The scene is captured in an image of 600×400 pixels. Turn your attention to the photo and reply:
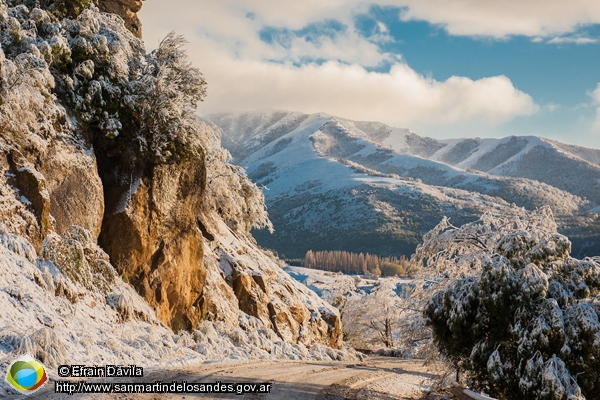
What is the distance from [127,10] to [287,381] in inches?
737

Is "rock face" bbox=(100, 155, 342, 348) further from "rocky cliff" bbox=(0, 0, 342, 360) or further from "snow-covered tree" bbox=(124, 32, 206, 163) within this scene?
"snow-covered tree" bbox=(124, 32, 206, 163)

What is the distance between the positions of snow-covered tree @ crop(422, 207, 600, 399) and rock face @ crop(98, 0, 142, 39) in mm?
18685

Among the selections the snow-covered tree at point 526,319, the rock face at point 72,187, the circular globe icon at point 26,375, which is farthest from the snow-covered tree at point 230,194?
the circular globe icon at point 26,375

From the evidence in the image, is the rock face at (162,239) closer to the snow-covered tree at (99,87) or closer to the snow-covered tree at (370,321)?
the snow-covered tree at (99,87)

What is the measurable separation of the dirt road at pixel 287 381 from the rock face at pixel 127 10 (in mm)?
16375

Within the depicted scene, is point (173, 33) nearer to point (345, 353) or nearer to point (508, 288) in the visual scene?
point (508, 288)

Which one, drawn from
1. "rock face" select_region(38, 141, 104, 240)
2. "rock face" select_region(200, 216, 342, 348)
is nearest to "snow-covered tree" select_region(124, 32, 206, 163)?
"rock face" select_region(38, 141, 104, 240)

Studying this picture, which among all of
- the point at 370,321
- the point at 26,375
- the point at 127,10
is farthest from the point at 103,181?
the point at 370,321

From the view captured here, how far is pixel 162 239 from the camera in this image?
19.0 m

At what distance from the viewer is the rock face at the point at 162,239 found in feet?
57.4

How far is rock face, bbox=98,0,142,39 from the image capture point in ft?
73.4

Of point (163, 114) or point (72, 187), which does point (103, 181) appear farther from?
point (163, 114)

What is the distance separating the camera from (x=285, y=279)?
29.0 m

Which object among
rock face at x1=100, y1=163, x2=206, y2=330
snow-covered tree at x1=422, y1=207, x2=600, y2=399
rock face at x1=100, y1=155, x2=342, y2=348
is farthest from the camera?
rock face at x1=100, y1=155, x2=342, y2=348
